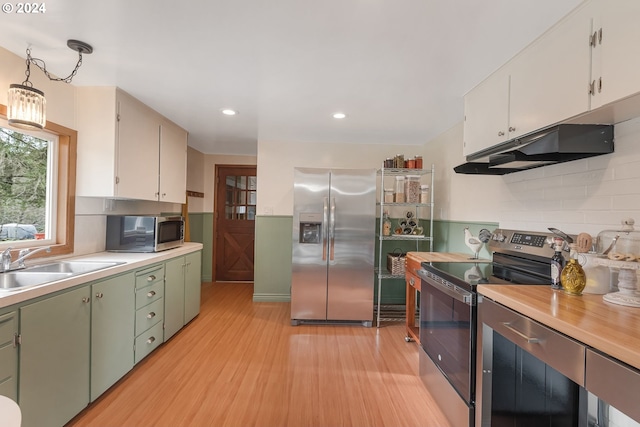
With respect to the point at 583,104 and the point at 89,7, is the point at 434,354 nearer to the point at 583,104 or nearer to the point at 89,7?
the point at 583,104

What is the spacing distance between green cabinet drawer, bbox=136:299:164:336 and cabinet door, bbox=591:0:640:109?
310 centimetres

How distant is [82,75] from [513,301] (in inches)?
122

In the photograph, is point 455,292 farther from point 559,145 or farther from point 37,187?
point 37,187

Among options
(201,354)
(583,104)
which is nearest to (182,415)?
(201,354)

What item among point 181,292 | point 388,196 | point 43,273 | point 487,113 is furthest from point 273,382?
point 487,113

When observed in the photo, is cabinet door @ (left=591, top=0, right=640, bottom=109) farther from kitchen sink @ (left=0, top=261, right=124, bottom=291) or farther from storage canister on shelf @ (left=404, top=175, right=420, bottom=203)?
kitchen sink @ (left=0, top=261, right=124, bottom=291)

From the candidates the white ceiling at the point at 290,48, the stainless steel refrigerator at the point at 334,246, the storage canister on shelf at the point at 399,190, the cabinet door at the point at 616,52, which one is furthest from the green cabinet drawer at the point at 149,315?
the cabinet door at the point at 616,52

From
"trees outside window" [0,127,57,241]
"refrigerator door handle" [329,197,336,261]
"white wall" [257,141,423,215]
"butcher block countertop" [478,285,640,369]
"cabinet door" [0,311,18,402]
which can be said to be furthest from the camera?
"white wall" [257,141,423,215]

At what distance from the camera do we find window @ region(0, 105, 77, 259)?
1.97 metres

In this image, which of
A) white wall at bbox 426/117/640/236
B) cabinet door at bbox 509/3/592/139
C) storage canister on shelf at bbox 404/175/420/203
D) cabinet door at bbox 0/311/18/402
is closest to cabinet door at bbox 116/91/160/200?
cabinet door at bbox 0/311/18/402

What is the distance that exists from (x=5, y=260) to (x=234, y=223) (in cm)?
338

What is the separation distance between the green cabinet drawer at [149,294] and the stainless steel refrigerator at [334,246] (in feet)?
4.32

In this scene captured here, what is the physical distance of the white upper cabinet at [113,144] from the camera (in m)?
2.36

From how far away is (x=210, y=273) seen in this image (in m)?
5.06
